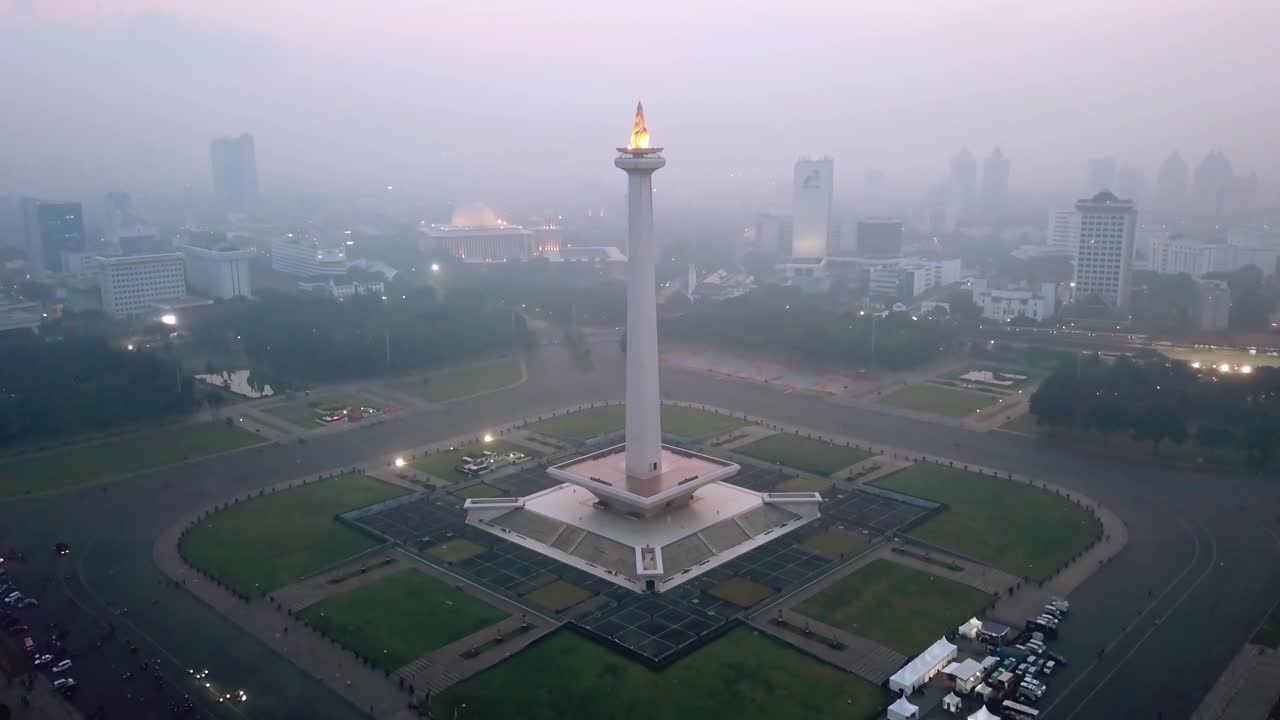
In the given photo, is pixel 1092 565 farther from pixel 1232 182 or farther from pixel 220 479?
pixel 1232 182

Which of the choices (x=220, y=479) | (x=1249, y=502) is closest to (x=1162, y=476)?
(x=1249, y=502)

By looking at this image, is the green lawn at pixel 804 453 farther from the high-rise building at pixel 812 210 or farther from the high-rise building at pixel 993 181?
the high-rise building at pixel 993 181

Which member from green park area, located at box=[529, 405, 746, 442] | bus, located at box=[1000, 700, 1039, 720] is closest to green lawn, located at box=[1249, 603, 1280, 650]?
bus, located at box=[1000, 700, 1039, 720]

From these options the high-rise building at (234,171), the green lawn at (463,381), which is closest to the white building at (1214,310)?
the green lawn at (463,381)

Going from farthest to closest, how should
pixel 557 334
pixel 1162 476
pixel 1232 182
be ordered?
pixel 1232 182
pixel 557 334
pixel 1162 476

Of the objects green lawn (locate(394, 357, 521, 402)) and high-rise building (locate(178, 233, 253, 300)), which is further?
high-rise building (locate(178, 233, 253, 300))

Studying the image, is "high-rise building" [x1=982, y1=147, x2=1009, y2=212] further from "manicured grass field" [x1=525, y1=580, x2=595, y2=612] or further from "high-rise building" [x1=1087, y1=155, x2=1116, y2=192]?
"manicured grass field" [x1=525, y1=580, x2=595, y2=612]
